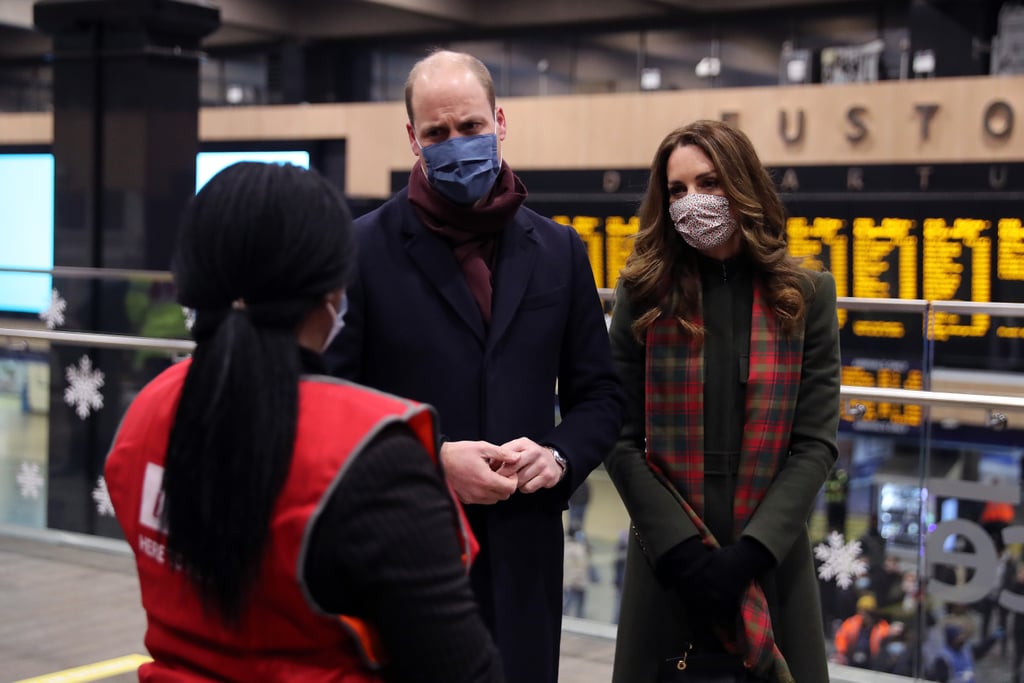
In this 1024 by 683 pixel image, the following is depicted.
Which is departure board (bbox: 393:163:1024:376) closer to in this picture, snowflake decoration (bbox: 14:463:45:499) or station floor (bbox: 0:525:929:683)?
station floor (bbox: 0:525:929:683)

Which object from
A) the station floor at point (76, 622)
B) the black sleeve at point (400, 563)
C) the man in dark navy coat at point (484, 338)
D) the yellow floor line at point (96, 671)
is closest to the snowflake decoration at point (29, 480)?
the station floor at point (76, 622)

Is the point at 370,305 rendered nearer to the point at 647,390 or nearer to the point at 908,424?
the point at 647,390

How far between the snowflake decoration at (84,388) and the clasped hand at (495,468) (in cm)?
402

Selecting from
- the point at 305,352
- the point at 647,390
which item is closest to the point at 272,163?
the point at 305,352

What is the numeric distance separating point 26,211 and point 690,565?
8.24 m

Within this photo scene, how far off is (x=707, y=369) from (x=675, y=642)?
46cm

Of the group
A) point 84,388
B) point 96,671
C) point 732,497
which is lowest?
point 96,671

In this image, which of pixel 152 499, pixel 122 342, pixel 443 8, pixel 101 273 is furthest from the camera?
pixel 443 8

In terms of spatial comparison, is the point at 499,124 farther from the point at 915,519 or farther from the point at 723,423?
the point at 915,519

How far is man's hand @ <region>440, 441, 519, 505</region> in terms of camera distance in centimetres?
184

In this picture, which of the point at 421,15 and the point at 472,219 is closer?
the point at 472,219

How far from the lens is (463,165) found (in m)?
1.95

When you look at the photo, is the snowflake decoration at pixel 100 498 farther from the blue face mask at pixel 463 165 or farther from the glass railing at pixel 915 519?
the blue face mask at pixel 463 165

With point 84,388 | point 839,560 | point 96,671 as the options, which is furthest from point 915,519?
Answer: point 84,388
